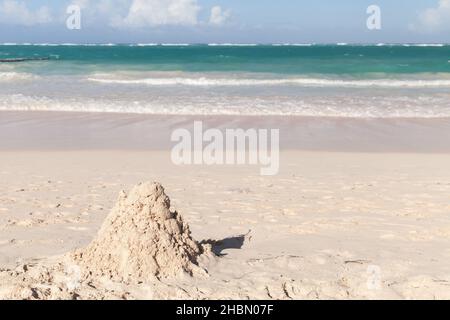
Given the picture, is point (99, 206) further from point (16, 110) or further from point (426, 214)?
point (16, 110)

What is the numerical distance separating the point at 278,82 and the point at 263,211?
22.6 meters

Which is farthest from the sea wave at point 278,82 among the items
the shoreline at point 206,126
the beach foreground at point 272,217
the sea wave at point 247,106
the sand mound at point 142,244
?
the sand mound at point 142,244

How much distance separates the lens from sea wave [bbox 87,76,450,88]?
2717cm

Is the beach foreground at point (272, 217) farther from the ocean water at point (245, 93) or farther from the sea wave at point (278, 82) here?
the sea wave at point (278, 82)

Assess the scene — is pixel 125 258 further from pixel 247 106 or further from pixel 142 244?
pixel 247 106

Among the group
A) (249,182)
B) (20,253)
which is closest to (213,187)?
(249,182)

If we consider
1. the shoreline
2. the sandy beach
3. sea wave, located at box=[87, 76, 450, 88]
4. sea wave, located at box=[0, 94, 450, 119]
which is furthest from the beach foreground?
sea wave, located at box=[87, 76, 450, 88]

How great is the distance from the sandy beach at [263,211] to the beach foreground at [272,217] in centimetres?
1

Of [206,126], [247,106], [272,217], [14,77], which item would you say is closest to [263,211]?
[272,217]

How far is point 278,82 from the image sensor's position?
2800 centimetres

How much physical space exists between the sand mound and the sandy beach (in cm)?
13

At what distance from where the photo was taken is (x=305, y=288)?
3.69 meters

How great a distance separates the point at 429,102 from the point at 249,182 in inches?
496

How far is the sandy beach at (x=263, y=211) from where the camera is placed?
3.70 meters
